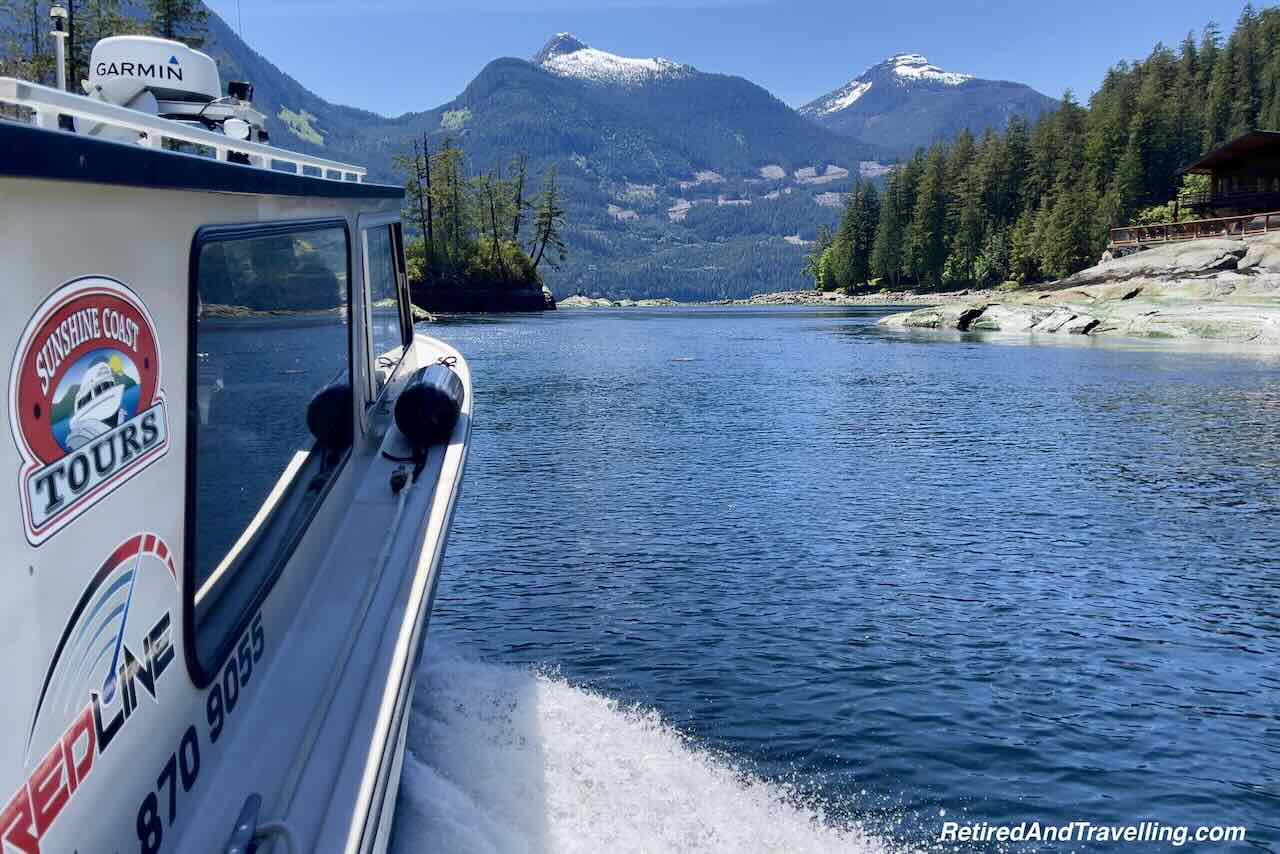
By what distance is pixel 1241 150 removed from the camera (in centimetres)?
5994

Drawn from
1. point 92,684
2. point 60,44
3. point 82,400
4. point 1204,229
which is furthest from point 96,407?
point 1204,229

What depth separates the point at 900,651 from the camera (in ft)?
27.9

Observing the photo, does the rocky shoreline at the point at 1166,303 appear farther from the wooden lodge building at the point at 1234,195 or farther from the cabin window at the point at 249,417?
the cabin window at the point at 249,417

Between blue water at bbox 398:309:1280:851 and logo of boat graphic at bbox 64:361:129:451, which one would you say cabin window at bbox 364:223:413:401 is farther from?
logo of boat graphic at bbox 64:361:129:451

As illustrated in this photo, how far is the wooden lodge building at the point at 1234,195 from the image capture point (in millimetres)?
56562

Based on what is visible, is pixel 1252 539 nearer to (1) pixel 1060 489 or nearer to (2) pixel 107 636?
(1) pixel 1060 489

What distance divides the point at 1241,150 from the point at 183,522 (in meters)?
70.2

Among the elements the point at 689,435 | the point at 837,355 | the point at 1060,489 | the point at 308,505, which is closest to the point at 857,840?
the point at 308,505

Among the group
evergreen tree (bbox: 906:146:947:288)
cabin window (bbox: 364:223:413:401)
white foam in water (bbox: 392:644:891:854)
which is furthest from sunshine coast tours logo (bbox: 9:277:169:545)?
evergreen tree (bbox: 906:146:947:288)

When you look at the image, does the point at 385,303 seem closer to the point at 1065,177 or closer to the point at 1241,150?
the point at 1241,150

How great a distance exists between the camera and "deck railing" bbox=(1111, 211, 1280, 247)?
53281 mm

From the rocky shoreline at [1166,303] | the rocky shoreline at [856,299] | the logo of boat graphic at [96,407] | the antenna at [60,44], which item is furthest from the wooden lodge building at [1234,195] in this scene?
the logo of boat graphic at [96,407]

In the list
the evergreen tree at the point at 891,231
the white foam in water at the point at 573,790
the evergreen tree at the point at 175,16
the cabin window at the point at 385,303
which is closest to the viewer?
the white foam in water at the point at 573,790

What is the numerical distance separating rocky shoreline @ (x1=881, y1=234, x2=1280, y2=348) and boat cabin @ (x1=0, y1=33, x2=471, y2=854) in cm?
4191
